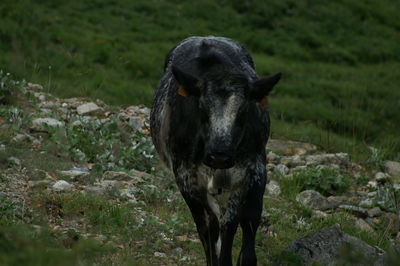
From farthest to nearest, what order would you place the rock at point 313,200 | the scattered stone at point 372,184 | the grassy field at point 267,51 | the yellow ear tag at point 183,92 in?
the grassy field at point 267,51 → the scattered stone at point 372,184 → the rock at point 313,200 → the yellow ear tag at point 183,92

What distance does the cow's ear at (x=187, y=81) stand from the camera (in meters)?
6.23

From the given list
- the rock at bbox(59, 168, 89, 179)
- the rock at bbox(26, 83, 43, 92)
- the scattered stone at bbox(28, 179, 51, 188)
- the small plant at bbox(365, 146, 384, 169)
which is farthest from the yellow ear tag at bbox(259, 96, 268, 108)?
the rock at bbox(26, 83, 43, 92)

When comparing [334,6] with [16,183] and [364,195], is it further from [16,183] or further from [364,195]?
[16,183]

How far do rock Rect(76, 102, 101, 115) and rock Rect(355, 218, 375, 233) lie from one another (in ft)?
20.3

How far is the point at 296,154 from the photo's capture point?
45.4 feet

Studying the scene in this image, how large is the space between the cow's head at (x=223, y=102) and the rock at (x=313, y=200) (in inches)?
184

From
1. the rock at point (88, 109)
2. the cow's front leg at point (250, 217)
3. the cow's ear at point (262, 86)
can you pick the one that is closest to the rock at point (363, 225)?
the cow's front leg at point (250, 217)

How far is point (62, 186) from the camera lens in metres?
9.12

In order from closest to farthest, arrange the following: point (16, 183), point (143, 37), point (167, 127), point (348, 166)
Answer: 1. point (167, 127)
2. point (16, 183)
3. point (348, 166)
4. point (143, 37)

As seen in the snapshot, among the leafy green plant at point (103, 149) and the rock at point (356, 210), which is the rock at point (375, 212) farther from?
the leafy green plant at point (103, 149)

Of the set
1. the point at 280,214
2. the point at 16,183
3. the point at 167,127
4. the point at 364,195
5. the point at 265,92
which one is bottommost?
the point at 364,195

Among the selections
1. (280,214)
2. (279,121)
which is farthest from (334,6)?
(280,214)

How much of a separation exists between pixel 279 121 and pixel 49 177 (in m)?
8.97

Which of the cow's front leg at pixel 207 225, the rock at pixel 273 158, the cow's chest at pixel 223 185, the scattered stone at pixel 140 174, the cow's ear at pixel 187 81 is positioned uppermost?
the cow's ear at pixel 187 81
